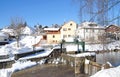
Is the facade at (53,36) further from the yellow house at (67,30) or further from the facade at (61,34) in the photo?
the yellow house at (67,30)

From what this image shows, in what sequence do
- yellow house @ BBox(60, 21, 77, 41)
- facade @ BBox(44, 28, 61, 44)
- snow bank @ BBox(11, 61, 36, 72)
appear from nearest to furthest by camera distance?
snow bank @ BBox(11, 61, 36, 72), yellow house @ BBox(60, 21, 77, 41), facade @ BBox(44, 28, 61, 44)

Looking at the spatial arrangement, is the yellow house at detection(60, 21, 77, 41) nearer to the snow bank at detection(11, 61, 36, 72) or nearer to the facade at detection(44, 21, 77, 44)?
the facade at detection(44, 21, 77, 44)

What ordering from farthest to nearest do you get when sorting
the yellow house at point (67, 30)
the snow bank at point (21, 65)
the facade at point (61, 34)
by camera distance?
the facade at point (61, 34)
the yellow house at point (67, 30)
the snow bank at point (21, 65)

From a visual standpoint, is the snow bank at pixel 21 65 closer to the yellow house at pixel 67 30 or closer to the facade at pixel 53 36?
the facade at pixel 53 36

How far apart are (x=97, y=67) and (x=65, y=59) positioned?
31.1 feet

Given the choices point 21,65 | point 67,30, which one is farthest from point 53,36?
point 21,65

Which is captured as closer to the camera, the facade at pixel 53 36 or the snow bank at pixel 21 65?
the snow bank at pixel 21 65

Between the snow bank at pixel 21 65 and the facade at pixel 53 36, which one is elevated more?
the facade at pixel 53 36

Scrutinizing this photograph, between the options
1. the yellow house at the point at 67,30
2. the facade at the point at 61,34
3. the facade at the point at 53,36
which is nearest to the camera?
the yellow house at the point at 67,30

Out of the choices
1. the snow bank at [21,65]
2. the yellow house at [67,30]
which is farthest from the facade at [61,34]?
the snow bank at [21,65]

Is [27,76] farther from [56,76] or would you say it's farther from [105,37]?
[105,37]

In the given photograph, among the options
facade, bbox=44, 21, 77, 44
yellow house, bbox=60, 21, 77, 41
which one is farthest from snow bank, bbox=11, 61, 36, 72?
yellow house, bbox=60, 21, 77, 41

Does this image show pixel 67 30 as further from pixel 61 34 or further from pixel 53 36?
pixel 53 36

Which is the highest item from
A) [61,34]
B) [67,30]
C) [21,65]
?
[67,30]
